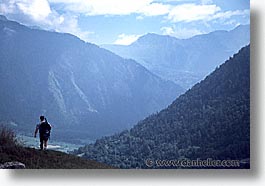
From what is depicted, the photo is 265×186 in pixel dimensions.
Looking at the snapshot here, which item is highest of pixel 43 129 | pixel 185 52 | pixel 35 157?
pixel 185 52

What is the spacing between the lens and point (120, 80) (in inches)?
118

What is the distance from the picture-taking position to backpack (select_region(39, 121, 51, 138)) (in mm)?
2971

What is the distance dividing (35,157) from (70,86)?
39 cm

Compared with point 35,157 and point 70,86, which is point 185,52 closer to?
point 70,86

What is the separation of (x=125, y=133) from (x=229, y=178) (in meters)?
0.55

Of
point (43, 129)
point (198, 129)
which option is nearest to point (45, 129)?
point (43, 129)

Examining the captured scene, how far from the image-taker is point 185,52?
119 inches

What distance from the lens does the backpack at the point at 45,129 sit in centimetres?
297

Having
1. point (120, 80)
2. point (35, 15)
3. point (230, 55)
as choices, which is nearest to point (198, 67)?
point (230, 55)

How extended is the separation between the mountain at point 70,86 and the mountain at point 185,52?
58 mm

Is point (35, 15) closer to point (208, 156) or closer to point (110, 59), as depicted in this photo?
point (110, 59)

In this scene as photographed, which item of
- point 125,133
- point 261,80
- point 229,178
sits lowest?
point 229,178

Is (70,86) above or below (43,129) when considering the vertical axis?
above

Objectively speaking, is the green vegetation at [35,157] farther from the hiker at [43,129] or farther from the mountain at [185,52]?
the mountain at [185,52]
